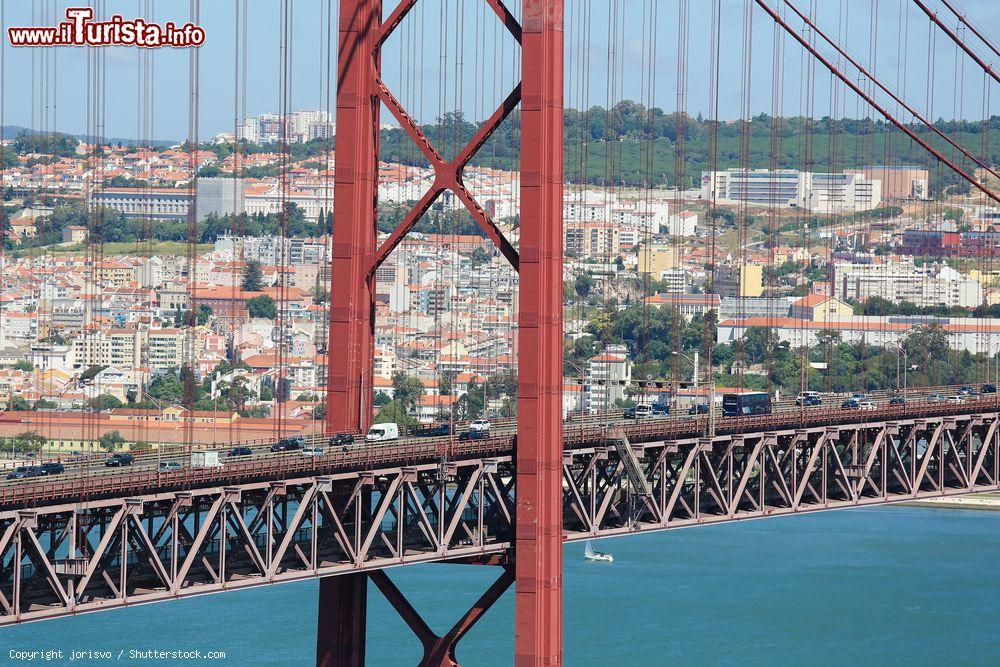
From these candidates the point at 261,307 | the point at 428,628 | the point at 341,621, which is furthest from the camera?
the point at 261,307

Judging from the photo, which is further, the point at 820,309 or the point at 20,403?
the point at 820,309

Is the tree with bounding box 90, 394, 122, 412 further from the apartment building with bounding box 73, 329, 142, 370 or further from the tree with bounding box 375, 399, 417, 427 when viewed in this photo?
the tree with bounding box 375, 399, 417, 427

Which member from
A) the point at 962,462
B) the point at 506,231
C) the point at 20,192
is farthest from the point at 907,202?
the point at 962,462

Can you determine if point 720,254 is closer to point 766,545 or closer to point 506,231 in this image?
point 506,231

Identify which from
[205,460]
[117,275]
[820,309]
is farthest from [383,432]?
[820,309]

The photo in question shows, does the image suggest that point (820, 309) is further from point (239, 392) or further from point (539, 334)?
point (539, 334)

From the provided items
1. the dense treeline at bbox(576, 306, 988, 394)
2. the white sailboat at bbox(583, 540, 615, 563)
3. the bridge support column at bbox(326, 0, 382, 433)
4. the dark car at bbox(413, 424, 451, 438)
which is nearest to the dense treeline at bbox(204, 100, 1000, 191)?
the dense treeline at bbox(576, 306, 988, 394)

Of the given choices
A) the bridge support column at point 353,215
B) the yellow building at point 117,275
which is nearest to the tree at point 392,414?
the bridge support column at point 353,215

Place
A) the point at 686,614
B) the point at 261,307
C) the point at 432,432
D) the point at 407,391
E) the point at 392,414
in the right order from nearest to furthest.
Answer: the point at 432,432, the point at 686,614, the point at 392,414, the point at 407,391, the point at 261,307

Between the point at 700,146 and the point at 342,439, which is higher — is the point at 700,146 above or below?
above
